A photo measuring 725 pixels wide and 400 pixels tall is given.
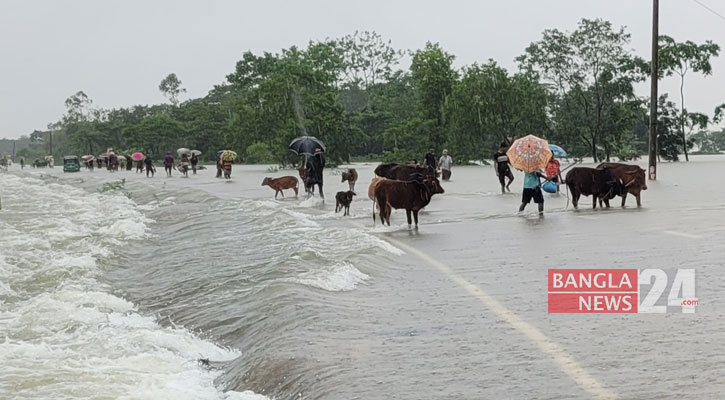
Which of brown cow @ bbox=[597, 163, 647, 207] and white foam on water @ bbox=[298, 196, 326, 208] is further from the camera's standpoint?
white foam on water @ bbox=[298, 196, 326, 208]

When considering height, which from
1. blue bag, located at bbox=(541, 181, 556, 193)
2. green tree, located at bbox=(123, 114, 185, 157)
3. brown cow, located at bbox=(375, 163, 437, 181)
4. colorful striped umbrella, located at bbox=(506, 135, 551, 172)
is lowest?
blue bag, located at bbox=(541, 181, 556, 193)

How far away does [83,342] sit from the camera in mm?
9305

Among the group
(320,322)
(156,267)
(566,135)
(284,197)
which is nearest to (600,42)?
(566,135)

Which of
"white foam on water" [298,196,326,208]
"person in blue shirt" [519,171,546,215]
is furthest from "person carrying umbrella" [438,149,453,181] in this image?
"person in blue shirt" [519,171,546,215]

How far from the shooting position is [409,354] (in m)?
7.48

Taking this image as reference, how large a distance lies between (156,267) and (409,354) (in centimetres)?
897

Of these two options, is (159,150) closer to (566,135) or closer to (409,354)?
(566,135)

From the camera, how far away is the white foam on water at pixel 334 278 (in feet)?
37.2

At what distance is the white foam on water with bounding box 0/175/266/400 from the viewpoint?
24.4ft
